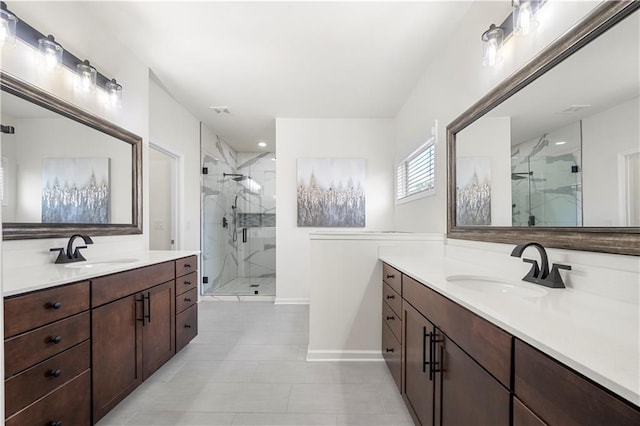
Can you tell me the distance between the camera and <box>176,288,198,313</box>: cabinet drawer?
7.99ft

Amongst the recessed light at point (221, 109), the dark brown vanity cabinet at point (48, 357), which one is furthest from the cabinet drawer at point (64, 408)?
the recessed light at point (221, 109)

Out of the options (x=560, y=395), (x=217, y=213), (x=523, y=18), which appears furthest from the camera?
(x=217, y=213)

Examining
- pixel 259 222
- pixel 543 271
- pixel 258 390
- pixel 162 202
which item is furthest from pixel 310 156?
pixel 543 271

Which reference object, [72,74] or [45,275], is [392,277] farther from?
[72,74]

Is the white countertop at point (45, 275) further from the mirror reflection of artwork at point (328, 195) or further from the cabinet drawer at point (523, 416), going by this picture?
the mirror reflection of artwork at point (328, 195)

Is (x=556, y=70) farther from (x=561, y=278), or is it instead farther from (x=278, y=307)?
(x=278, y=307)

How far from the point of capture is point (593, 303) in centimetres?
102

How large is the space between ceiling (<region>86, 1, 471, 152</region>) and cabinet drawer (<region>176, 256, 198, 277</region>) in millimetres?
1769

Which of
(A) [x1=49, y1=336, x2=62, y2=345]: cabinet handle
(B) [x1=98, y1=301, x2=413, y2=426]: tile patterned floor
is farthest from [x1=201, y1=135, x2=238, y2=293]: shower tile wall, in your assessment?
(A) [x1=49, y1=336, x2=62, y2=345]: cabinet handle

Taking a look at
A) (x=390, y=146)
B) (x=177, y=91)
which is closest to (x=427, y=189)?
(x=390, y=146)

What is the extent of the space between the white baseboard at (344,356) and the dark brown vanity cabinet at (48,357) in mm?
1483

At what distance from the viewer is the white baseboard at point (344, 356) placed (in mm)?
2455

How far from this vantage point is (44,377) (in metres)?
1.28

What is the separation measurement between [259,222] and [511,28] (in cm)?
501
